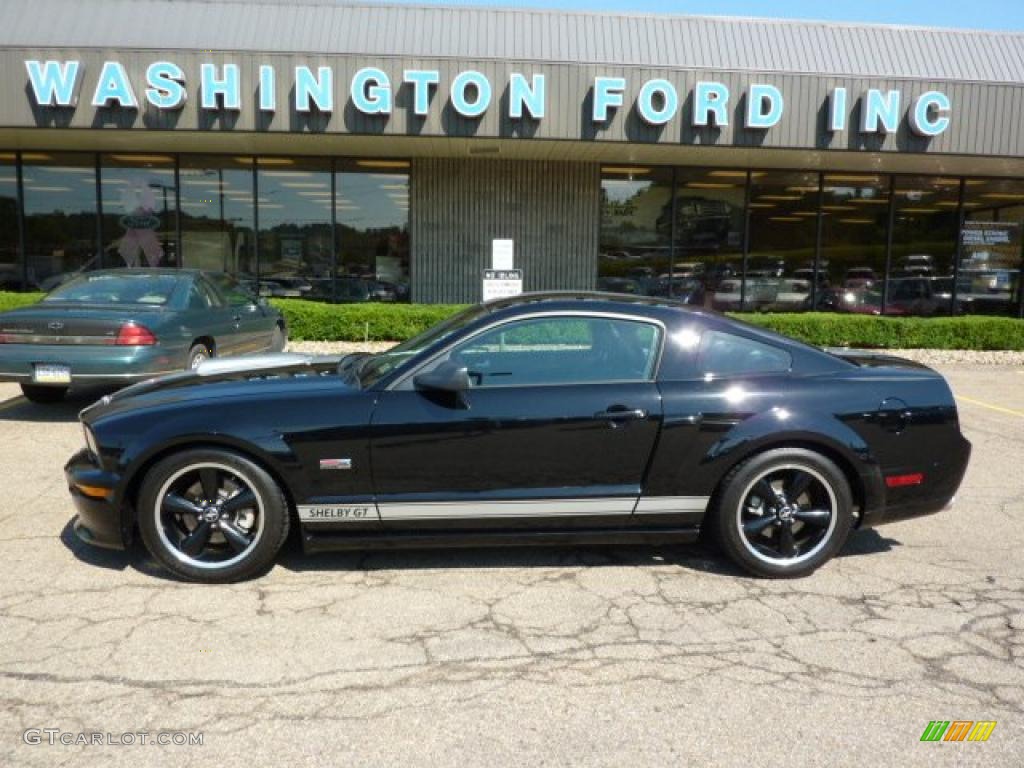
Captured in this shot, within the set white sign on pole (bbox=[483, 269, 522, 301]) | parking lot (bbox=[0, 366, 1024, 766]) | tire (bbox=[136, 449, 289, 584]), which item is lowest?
parking lot (bbox=[0, 366, 1024, 766])

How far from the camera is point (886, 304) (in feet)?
54.0

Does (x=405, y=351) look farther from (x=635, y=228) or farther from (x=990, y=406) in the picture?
(x=635, y=228)

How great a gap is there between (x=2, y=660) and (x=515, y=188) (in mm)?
A: 13176

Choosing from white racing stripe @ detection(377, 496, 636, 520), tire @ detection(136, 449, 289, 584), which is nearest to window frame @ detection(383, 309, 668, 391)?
white racing stripe @ detection(377, 496, 636, 520)

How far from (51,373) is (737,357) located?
6089mm

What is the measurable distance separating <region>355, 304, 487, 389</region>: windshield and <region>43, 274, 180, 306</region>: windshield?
14.8 ft

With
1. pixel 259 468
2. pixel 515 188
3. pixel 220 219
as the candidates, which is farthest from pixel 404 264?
pixel 259 468

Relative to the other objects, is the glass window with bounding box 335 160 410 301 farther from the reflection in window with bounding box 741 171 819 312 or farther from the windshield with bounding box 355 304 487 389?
the windshield with bounding box 355 304 487 389

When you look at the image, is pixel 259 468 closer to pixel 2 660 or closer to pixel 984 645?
pixel 2 660

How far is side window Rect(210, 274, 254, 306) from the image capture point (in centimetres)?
911

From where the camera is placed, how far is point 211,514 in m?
3.86

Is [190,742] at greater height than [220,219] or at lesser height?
lesser

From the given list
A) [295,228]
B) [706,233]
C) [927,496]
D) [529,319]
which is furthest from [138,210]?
[927,496]

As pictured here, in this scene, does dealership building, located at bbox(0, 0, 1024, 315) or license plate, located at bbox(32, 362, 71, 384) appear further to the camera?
dealership building, located at bbox(0, 0, 1024, 315)
